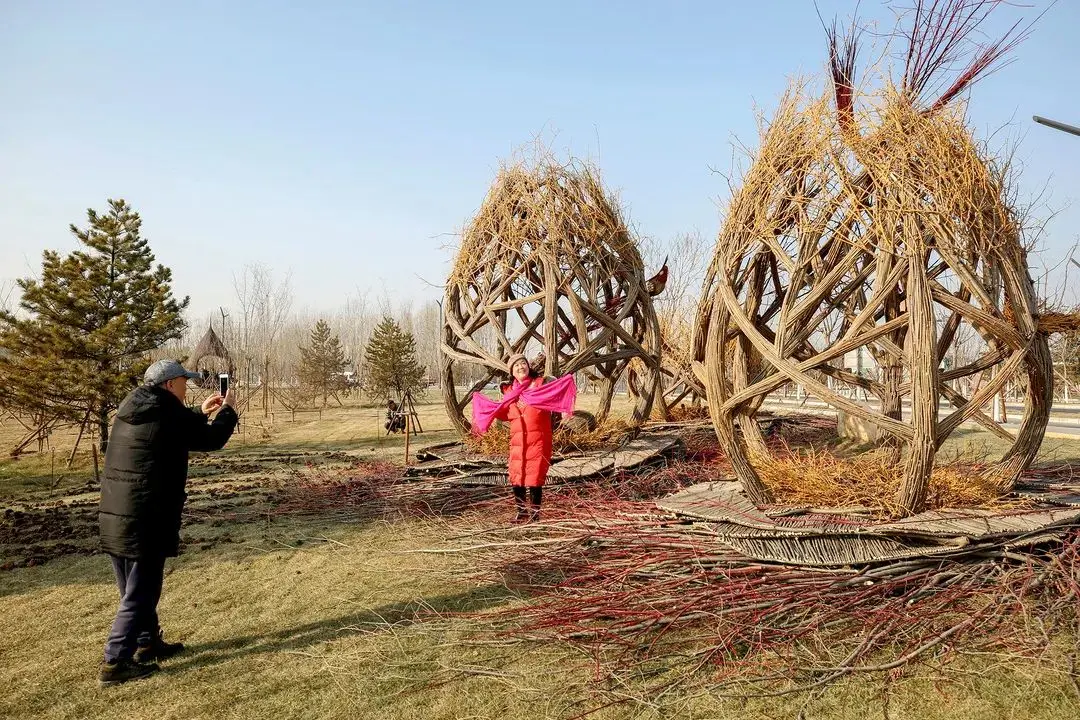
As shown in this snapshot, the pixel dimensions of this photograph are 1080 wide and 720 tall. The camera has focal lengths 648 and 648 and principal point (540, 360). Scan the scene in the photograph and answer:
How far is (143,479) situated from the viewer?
3131mm

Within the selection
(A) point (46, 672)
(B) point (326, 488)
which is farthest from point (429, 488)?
(A) point (46, 672)

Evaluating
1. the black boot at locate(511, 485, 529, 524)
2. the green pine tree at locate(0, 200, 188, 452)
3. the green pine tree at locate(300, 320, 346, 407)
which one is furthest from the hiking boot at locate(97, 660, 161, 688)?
the green pine tree at locate(300, 320, 346, 407)

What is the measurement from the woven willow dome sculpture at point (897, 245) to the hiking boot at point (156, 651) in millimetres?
3121

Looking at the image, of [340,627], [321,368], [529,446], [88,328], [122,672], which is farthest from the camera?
[321,368]

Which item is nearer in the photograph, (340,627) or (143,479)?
(143,479)

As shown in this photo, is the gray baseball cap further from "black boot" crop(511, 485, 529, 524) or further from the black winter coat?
"black boot" crop(511, 485, 529, 524)

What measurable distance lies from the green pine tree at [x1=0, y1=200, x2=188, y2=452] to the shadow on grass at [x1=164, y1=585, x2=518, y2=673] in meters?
8.47

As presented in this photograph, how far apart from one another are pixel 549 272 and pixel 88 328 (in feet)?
29.2

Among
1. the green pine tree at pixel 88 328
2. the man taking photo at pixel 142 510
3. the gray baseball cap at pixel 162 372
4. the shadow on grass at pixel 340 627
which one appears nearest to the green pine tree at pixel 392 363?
the green pine tree at pixel 88 328

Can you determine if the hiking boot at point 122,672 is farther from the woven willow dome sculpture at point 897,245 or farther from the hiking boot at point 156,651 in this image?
the woven willow dome sculpture at point 897,245

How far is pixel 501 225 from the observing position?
6.50 meters

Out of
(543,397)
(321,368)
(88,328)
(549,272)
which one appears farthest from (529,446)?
(321,368)

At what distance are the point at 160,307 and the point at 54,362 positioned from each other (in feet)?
6.64

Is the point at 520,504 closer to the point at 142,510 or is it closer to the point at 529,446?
the point at 529,446
